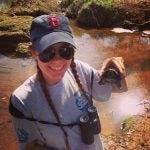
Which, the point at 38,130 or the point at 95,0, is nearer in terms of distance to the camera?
the point at 38,130

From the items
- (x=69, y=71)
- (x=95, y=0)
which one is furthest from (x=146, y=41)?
(x=69, y=71)

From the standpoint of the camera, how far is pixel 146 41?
11633 mm

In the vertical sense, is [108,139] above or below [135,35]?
above

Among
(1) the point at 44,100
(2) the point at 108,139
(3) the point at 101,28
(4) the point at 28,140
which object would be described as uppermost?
(1) the point at 44,100

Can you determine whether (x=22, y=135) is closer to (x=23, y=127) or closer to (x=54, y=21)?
(x=23, y=127)

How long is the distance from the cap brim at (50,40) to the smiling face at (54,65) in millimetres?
37

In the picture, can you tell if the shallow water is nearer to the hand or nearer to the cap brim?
A: the hand

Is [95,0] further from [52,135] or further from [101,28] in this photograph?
[52,135]

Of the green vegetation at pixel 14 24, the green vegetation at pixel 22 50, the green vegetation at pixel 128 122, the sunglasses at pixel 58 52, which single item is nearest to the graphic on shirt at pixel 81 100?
the sunglasses at pixel 58 52

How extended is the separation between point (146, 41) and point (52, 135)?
983cm

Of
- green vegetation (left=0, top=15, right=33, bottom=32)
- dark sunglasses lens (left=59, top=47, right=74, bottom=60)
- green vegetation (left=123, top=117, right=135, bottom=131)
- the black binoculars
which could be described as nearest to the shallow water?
green vegetation (left=123, top=117, right=135, bottom=131)

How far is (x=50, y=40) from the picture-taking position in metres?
2.10

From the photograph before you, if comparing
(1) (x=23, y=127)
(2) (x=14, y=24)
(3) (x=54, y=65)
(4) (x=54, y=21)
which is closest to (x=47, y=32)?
(4) (x=54, y=21)

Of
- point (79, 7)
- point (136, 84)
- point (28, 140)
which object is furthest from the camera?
point (79, 7)
